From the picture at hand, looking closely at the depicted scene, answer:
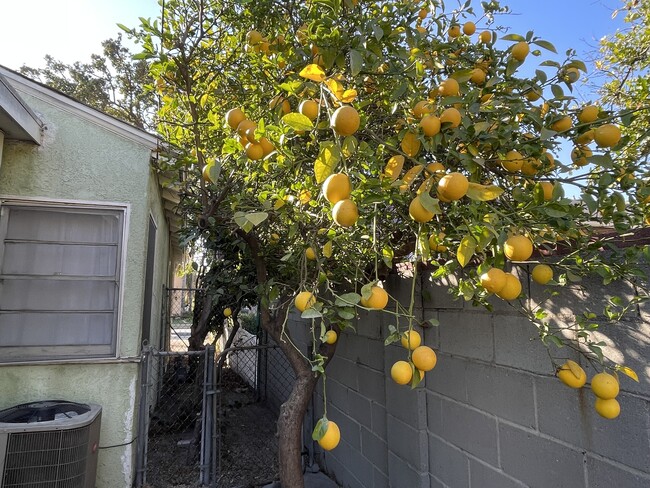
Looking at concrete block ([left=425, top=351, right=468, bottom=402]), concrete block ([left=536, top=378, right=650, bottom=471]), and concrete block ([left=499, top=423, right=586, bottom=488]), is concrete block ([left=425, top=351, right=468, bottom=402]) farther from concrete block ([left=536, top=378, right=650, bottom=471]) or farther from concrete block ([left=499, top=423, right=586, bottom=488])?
concrete block ([left=536, top=378, right=650, bottom=471])

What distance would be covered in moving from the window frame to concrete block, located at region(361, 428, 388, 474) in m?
2.24

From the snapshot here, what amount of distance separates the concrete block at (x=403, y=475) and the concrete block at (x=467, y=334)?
2.81 ft

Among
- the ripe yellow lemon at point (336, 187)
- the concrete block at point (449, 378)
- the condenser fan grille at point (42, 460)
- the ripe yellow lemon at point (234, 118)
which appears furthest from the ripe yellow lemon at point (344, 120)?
the condenser fan grille at point (42, 460)

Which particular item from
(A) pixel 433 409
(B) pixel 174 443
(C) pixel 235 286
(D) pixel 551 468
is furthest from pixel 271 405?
(D) pixel 551 468

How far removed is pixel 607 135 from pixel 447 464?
1994mm

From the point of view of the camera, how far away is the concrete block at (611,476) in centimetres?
143

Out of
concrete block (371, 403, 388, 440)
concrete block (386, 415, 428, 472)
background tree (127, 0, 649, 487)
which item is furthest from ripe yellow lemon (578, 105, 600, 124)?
concrete block (371, 403, 388, 440)

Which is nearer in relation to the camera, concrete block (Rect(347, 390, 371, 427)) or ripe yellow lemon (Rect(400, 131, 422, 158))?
ripe yellow lemon (Rect(400, 131, 422, 158))

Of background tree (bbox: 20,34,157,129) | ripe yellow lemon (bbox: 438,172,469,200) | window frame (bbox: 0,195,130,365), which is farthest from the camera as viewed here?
background tree (bbox: 20,34,157,129)

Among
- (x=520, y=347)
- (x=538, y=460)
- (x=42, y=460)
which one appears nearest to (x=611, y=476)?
(x=538, y=460)

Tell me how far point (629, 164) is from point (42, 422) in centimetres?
376

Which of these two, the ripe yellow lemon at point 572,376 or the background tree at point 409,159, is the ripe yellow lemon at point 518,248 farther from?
the ripe yellow lemon at point 572,376

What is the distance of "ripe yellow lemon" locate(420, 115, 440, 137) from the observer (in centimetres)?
141

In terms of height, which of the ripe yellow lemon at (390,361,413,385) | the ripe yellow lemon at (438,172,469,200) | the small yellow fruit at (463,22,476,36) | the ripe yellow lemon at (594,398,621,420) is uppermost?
the small yellow fruit at (463,22,476,36)
